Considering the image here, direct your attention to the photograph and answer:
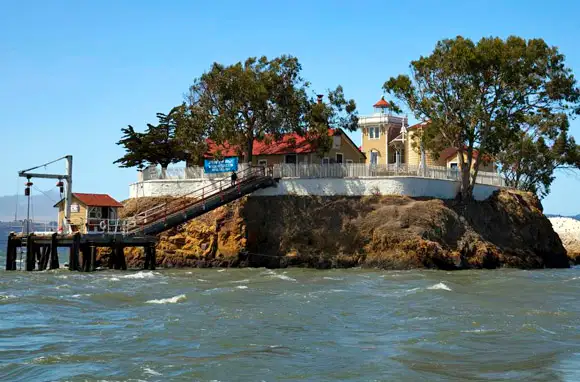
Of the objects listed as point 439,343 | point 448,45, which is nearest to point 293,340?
point 439,343

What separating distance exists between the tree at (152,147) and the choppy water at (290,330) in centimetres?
2486

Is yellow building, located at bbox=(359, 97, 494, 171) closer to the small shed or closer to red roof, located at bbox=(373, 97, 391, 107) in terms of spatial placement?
red roof, located at bbox=(373, 97, 391, 107)

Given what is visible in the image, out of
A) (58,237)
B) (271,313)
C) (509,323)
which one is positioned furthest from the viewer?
(58,237)

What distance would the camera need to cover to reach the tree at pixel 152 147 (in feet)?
203

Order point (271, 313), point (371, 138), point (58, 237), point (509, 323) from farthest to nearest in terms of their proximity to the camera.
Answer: point (371, 138)
point (58, 237)
point (271, 313)
point (509, 323)

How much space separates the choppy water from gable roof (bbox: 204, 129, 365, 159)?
19858mm

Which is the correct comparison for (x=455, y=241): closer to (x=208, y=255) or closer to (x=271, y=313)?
(x=208, y=255)

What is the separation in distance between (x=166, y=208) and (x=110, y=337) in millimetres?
30948

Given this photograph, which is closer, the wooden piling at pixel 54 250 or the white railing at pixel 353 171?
the wooden piling at pixel 54 250

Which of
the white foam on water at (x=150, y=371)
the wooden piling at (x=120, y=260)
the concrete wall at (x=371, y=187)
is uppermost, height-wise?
the concrete wall at (x=371, y=187)

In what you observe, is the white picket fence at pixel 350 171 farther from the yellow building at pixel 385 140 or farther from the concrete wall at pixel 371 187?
the yellow building at pixel 385 140

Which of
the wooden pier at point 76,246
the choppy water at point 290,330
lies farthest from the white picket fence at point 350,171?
the choppy water at point 290,330

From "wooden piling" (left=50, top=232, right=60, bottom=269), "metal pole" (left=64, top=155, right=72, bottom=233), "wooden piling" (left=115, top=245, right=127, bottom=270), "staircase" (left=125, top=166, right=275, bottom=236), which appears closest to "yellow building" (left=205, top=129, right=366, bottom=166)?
"staircase" (left=125, top=166, right=275, bottom=236)

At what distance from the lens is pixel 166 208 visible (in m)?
52.8
